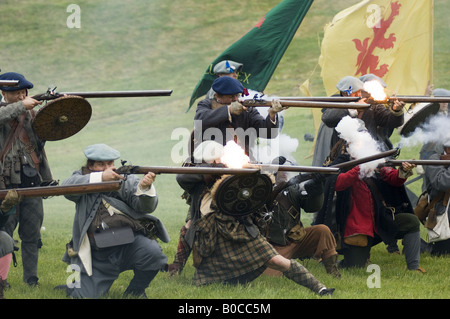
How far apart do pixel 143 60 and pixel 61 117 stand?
869 inches

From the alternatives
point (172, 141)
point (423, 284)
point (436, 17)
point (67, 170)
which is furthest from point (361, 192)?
point (436, 17)

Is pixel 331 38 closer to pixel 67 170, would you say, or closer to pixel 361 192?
pixel 361 192

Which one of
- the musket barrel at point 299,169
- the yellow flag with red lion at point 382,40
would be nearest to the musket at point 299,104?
the musket barrel at point 299,169

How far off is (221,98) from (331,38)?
3.81 m

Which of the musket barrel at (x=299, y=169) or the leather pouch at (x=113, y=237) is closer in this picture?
the musket barrel at (x=299, y=169)

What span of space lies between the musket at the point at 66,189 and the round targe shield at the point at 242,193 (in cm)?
107

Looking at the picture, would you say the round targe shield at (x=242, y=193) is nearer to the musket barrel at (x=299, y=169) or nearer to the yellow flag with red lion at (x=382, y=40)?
the musket barrel at (x=299, y=169)

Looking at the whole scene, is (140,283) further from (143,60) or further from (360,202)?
(143,60)

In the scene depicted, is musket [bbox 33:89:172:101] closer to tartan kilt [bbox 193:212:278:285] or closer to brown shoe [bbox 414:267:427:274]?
tartan kilt [bbox 193:212:278:285]

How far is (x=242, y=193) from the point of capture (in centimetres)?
764

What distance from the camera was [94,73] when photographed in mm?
28797

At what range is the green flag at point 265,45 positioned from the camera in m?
11.1

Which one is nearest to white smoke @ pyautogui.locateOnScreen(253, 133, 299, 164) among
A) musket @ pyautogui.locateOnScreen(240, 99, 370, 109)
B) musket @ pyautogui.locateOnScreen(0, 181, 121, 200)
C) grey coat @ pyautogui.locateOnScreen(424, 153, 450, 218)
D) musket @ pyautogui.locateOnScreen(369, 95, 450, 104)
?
musket @ pyautogui.locateOnScreen(240, 99, 370, 109)

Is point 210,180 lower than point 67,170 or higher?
higher
